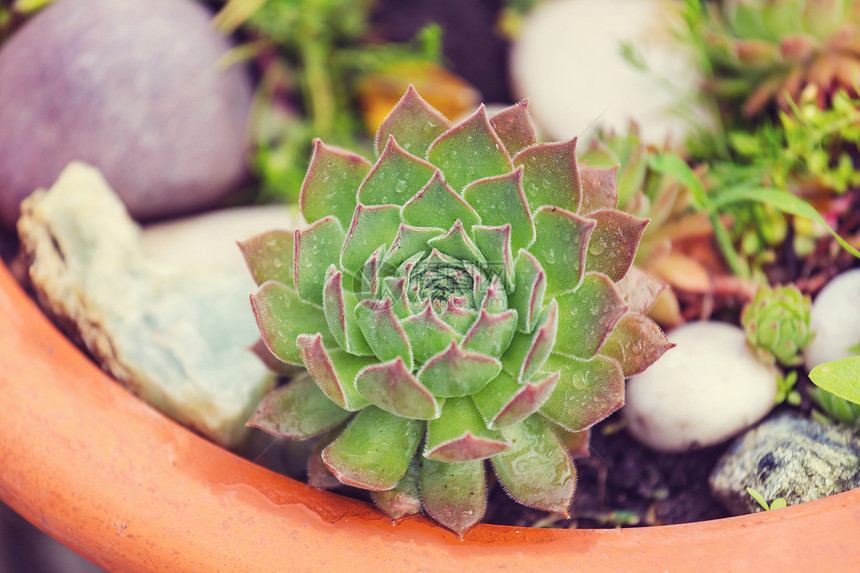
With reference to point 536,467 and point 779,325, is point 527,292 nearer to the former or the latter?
point 536,467

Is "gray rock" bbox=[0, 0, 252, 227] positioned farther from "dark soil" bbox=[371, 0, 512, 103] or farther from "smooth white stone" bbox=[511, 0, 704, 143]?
"smooth white stone" bbox=[511, 0, 704, 143]

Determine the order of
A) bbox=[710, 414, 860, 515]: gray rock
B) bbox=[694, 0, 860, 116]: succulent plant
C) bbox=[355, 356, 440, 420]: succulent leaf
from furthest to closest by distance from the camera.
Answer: bbox=[694, 0, 860, 116]: succulent plant
bbox=[710, 414, 860, 515]: gray rock
bbox=[355, 356, 440, 420]: succulent leaf

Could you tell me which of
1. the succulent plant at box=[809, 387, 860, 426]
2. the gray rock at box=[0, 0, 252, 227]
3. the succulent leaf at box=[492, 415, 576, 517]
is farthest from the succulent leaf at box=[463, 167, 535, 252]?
the gray rock at box=[0, 0, 252, 227]

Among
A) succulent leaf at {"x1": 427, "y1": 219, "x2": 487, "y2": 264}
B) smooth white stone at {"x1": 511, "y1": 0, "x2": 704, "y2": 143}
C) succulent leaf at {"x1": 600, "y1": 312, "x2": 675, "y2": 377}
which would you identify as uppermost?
succulent leaf at {"x1": 427, "y1": 219, "x2": 487, "y2": 264}

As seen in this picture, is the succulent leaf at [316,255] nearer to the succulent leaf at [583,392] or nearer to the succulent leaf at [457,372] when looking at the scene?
the succulent leaf at [457,372]

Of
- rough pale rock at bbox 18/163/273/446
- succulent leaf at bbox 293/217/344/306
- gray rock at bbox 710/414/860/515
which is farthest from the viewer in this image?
rough pale rock at bbox 18/163/273/446

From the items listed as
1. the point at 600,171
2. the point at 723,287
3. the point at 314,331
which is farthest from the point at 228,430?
the point at 723,287
